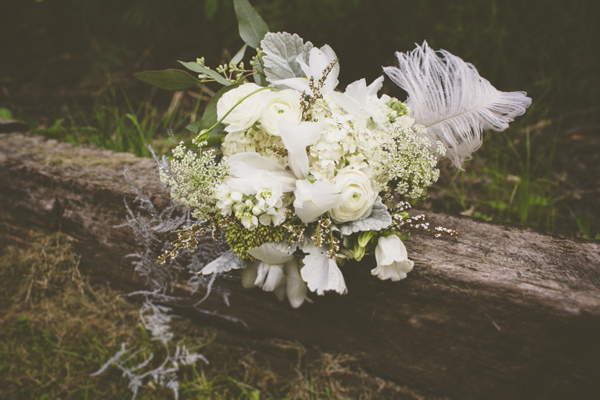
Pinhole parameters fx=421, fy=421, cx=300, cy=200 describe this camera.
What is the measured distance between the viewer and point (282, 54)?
49.9 inches

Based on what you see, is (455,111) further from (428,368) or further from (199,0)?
(199,0)

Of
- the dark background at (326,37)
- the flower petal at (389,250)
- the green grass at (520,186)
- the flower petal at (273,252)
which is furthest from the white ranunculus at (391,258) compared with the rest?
the dark background at (326,37)

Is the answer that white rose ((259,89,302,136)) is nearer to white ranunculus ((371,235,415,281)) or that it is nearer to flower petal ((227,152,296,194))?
flower petal ((227,152,296,194))

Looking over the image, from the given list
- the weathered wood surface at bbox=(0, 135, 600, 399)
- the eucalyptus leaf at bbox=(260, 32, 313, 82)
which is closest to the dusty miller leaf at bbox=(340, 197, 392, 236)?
the weathered wood surface at bbox=(0, 135, 600, 399)

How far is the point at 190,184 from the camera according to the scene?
1.16m

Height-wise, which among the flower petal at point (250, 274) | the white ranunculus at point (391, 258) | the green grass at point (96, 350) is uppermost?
the white ranunculus at point (391, 258)

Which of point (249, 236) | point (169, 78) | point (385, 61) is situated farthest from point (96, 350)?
point (385, 61)

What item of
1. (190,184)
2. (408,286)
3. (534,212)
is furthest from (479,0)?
(190,184)

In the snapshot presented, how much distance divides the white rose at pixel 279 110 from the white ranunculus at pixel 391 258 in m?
0.41

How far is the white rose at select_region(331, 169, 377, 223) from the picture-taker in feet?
3.57

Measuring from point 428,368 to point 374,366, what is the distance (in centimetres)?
22

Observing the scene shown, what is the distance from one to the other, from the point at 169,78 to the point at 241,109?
0.29 metres

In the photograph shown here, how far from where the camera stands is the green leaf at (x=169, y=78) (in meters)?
1.23

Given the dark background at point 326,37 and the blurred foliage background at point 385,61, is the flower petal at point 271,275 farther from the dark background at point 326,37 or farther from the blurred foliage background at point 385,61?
the dark background at point 326,37
